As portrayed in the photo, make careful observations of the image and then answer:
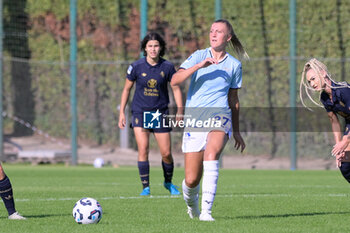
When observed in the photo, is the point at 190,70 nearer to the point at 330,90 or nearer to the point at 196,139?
the point at 196,139

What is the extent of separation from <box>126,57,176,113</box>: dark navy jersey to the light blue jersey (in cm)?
341

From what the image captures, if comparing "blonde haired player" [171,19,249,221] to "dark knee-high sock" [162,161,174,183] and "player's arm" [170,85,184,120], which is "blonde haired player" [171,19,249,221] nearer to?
"player's arm" [170,85,184,120]

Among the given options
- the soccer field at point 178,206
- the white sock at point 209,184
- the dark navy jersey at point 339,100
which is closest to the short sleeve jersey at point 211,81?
the white sock at point 209,184

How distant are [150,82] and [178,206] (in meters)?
2.52

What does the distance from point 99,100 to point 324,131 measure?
20.2ft

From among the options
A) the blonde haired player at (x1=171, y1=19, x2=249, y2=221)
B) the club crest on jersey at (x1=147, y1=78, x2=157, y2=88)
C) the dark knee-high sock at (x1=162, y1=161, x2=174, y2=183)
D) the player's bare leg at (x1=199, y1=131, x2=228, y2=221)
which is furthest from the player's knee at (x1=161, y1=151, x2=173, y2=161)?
the player's bare leg at (x1=199, y1=131, x2=228, y2=221)

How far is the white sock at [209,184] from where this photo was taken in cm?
707

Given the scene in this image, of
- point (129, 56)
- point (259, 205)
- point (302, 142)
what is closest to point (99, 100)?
point (129, 56)

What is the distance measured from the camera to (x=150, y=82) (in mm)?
10836

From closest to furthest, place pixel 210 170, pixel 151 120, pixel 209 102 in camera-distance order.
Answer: pixel 210 170, pixel 209 102, pixel 151 120

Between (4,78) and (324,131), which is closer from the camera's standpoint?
(324,131)

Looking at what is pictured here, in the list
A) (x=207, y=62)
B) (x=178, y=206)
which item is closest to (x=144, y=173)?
(x=178, y=206)

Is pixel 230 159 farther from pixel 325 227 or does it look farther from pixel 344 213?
pixel 325 227

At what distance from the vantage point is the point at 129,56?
21.4 meters
